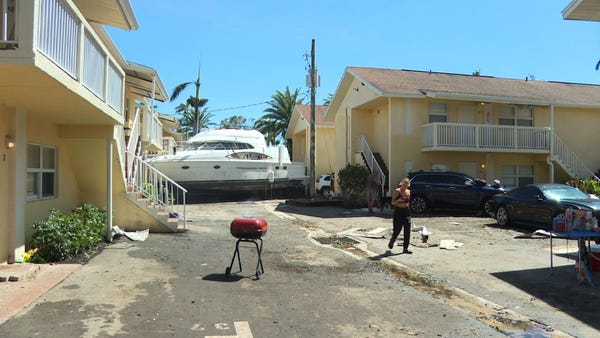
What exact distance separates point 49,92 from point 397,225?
7.04 meters

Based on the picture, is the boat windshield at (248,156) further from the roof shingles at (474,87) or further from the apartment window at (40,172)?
the apartment window at (40,172)

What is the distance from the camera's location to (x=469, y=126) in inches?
869

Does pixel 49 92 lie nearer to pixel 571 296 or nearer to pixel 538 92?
pixel 571 296

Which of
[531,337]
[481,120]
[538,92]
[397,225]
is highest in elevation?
[538,92]

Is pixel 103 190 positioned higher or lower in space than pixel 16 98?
lower

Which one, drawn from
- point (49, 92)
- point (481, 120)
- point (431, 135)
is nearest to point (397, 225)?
point (49, 92)

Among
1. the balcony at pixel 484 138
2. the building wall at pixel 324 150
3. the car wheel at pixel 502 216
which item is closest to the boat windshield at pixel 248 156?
the building wall at pixel 324 150

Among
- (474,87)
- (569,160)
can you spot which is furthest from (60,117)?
(569,160)

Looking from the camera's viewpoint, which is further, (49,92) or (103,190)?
(103,190)

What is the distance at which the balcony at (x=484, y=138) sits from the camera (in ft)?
71.2

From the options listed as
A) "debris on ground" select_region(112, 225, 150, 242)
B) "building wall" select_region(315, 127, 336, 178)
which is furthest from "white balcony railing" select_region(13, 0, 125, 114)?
"building wall" select_region(315, 127, 336, 178)

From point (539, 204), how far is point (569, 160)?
11815mm

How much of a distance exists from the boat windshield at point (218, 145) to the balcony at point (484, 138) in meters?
11.0

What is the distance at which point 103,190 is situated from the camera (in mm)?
12242
